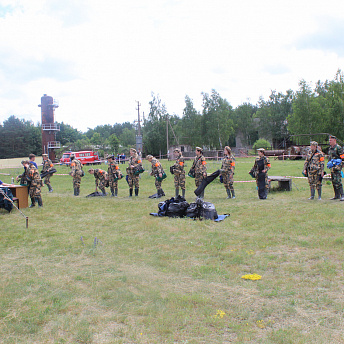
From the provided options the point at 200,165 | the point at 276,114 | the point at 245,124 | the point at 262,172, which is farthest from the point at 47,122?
the point at 262,172

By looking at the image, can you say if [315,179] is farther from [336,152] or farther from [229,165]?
[229,165]

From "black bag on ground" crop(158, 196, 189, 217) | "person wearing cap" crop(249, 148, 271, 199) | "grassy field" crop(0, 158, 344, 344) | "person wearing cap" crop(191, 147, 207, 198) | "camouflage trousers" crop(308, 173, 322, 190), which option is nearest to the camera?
"grassy field" crop(0, 158, 344, 344)

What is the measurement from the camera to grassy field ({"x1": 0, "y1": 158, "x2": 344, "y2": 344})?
3.49 meters

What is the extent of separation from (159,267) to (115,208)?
5738 mm

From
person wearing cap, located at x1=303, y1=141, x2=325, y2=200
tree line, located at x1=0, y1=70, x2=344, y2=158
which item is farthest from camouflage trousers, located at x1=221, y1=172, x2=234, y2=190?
tree line, located at x1=0, y1=70, x2=344, y2=158

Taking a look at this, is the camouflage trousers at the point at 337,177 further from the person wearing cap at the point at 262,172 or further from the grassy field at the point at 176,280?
the person wearing cap at the point at 262,172

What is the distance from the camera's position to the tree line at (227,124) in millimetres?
42906

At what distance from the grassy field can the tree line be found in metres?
37.2

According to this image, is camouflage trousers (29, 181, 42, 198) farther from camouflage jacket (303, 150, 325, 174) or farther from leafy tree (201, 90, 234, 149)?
leafy tree (201, 90, 234, 149)

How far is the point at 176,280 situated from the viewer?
4.81 m

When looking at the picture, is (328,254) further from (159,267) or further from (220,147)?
(220,147)

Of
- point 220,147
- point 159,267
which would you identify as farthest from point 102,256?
point 220,147

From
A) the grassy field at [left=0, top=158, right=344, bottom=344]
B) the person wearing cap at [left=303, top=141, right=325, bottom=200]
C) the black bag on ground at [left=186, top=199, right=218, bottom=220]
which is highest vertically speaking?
the person wearing cap at [left=303, top=141, right=325, bottom=200]

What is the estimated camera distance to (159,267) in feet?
17.6
